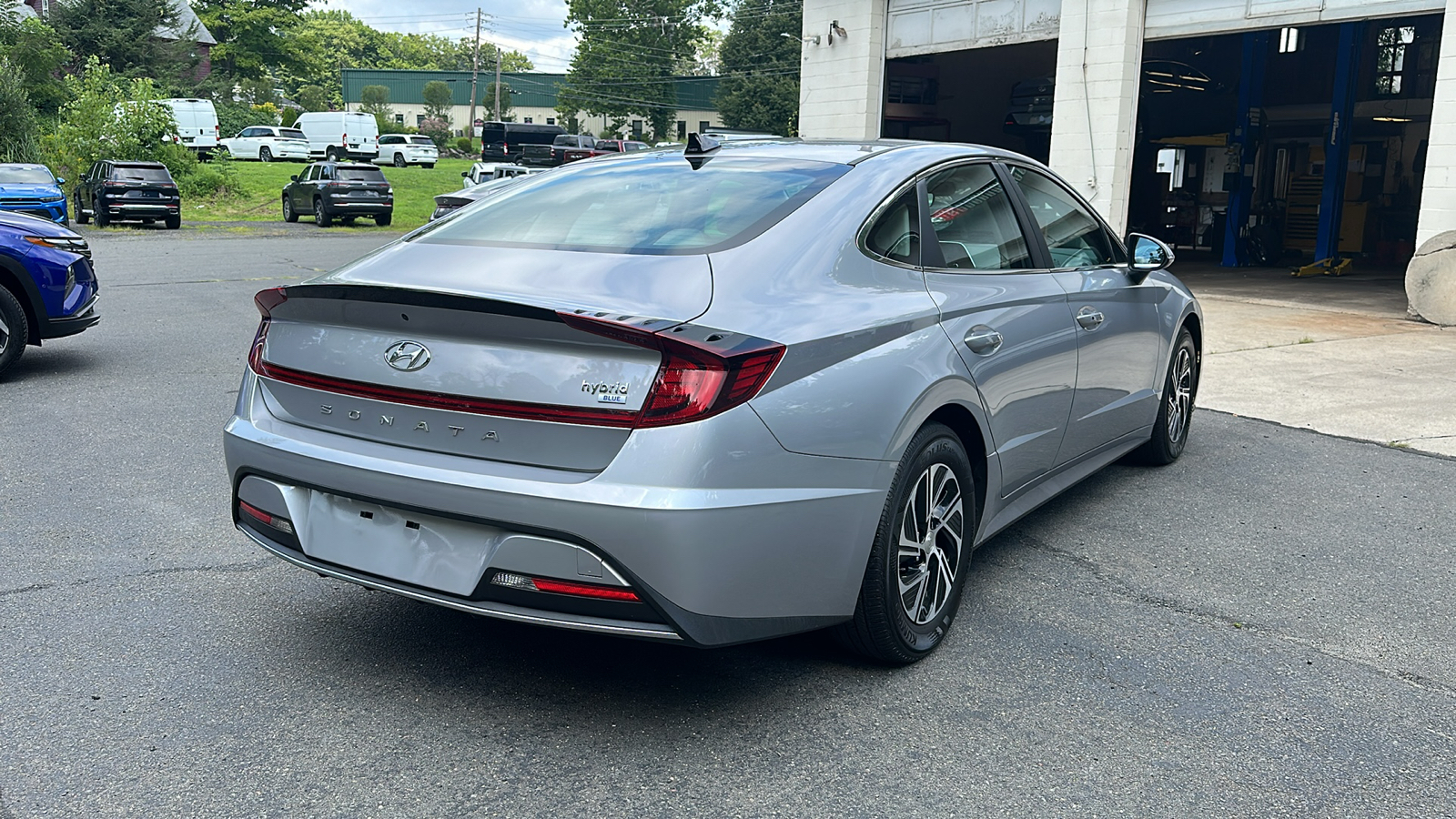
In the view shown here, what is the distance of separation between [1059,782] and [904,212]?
1841 millimetres

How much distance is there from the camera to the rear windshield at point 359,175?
96.6 feet

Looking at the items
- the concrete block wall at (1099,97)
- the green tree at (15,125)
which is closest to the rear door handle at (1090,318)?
the concrete block wall at (1099,97)

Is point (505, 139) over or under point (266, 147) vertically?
over

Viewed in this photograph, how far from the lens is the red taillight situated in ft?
9.48

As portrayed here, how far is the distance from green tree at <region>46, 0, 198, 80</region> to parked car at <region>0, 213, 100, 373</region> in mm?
45993

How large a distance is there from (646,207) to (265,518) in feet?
4.84

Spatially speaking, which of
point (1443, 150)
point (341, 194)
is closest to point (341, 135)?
point (341, 194)

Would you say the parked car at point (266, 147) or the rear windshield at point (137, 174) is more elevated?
the parked car at point (266, 147)

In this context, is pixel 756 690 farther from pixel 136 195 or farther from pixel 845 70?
pixel 136 195

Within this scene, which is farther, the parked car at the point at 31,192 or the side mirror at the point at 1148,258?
the parked car at the point at 31,192

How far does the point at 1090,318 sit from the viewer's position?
15.7 feet

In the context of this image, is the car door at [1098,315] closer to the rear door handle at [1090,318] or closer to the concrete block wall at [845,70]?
the rear door handle at [1090,318]

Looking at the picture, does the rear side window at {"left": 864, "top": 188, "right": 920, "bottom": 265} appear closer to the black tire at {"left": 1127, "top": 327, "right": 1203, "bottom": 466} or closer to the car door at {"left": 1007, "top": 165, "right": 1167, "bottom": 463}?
the car door at {"left": 1007, "top": 165, "right": 1167, "bottom": 463}

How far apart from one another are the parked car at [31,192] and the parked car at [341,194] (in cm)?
743
